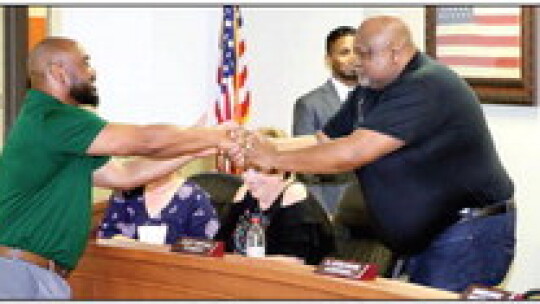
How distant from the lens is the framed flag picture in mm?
5773

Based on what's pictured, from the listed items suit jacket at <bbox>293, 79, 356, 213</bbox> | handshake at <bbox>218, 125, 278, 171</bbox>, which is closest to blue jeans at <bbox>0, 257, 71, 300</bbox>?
handshake at <bbox>218, 125, 278, 171</bbox>

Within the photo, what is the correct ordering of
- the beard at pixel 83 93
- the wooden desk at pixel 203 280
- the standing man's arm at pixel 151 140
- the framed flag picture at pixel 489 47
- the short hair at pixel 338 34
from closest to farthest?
the wooden desk at pixel 203 280 < the standing man's arm at pixel 151 140 < the beard at pixel 83 93 < the framed flag picture at pixel 489 47 < the short hair at pixel 338 34

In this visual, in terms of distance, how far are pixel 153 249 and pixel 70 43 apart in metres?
0.78

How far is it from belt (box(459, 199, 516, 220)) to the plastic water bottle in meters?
0.77

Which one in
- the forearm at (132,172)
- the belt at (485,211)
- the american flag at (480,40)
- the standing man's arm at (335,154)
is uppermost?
the american flag at (480,40)

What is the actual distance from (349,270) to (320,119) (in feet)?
8.73

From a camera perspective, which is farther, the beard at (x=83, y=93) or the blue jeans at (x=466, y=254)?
the blue jeans at (x=466, y=254)

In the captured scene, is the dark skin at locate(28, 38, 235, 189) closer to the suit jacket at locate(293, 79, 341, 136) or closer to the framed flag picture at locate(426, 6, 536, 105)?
the suit jacket at locate(293, 79, 341, 136)

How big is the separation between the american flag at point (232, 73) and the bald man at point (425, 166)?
3.13 meters

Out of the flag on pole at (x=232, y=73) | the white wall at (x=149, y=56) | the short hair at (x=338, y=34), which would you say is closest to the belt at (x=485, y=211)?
the short hair at (x=338, y=34)

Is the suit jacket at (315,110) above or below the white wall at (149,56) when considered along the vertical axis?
below

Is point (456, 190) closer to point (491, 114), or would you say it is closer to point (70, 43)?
point (70, 43)

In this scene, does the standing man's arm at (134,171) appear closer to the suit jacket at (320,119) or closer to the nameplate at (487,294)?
the nameplate at (487,294)

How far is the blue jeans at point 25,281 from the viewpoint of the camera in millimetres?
3562
